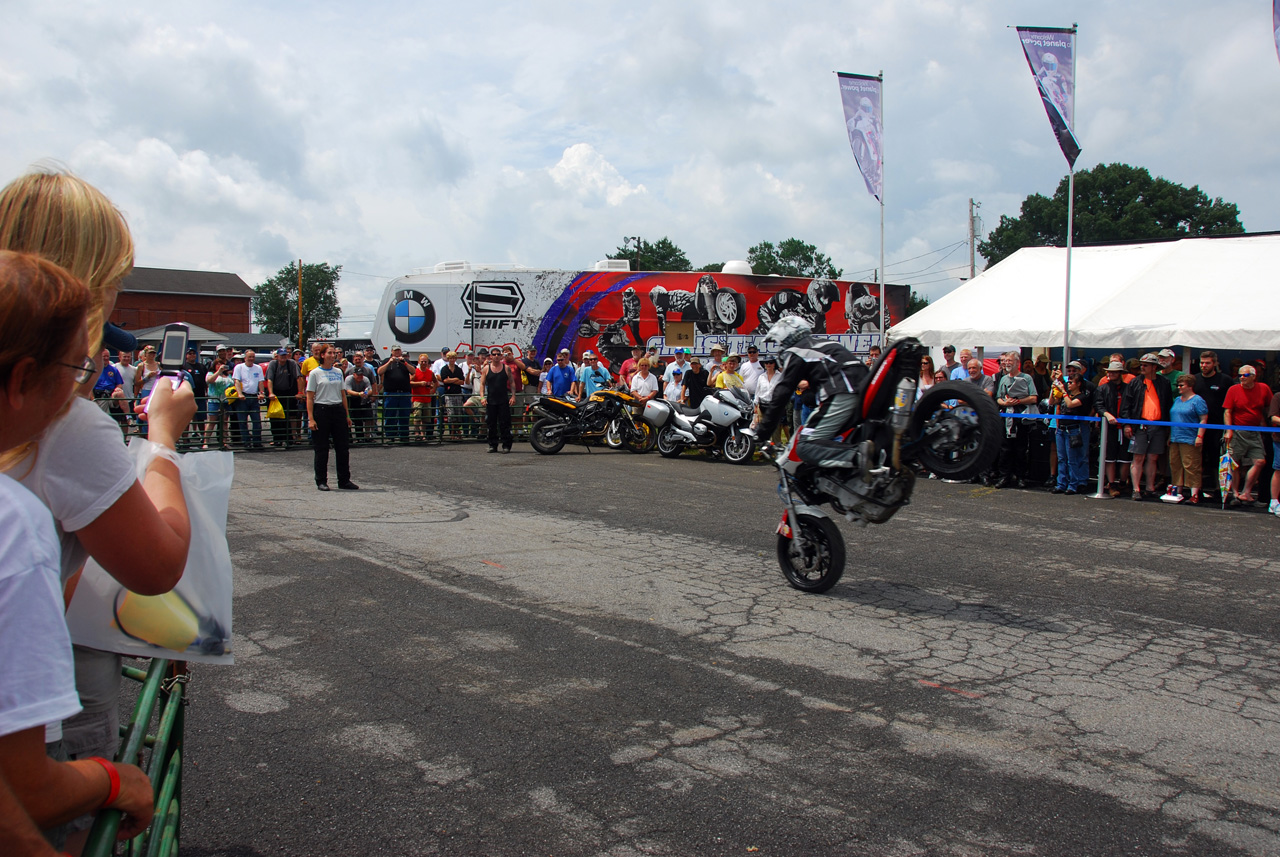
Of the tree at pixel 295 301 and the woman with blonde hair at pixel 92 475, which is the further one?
the tree at pixel 295 301

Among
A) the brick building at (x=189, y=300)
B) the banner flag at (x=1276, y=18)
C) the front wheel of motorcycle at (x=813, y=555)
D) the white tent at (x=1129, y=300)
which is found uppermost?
the brick building at (x=189, y=300)

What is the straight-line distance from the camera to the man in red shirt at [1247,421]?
11.0 m

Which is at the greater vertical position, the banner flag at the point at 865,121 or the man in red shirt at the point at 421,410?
the banner flag at the point at 865,121

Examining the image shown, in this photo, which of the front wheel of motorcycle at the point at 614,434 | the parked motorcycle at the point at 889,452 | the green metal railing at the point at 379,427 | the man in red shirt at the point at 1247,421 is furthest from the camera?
the front wheel of motorcycle at the point at 614,434

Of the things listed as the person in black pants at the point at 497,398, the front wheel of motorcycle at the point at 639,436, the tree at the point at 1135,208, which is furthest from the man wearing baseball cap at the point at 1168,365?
the tree at the point at 1135,208

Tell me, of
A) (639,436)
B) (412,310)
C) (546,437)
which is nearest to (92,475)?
(546,437)

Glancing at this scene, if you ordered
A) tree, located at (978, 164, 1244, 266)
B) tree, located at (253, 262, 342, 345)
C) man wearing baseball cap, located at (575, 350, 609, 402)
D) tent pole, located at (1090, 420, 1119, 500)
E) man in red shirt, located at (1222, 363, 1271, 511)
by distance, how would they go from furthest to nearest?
tree, located at (253, 262, 342, 345)
tree, located at (978, 164, 1244, 266)
man wearing baseball cap, located at (575, 350, 609, 402)
tent pole, located at (1090, 420, 1119, 500)
man in red shirt, located at (1222, 363, 1271, 511)

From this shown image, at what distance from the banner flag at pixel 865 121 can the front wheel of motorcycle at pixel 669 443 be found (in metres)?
9.24

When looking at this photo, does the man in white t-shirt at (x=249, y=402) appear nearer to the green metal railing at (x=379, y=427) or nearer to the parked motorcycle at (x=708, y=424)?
the green metal railing at (x=379, y=427)

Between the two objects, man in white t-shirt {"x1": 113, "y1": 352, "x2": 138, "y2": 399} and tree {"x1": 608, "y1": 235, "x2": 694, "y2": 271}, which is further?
tree {"x1": 608, "y1": 235, "x2": 694, "y2": 271}

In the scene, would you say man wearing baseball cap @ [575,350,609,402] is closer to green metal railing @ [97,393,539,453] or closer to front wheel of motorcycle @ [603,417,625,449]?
green metal railing @ [97,393,539,453]

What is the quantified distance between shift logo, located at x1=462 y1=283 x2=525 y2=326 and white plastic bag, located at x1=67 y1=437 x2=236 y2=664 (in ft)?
68.3

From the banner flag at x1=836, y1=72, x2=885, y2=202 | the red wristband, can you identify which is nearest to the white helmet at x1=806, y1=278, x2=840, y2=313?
the banner flag at x1=836, y1=72, x2=885, y2=202

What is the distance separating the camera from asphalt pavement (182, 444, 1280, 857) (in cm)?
327
